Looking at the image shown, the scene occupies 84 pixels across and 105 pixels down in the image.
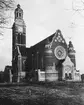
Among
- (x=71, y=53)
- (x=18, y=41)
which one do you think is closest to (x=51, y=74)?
(x=71, y=53)

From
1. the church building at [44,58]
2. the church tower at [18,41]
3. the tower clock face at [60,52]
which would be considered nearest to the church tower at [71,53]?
the church building at [44,58]

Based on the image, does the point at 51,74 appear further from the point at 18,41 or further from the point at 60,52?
the point at 18,41

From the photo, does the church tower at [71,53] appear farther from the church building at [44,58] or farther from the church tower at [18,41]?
the church tower at [18,41]

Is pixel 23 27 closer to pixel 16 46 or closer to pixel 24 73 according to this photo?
pixel 16 46

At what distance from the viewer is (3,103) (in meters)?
8.41

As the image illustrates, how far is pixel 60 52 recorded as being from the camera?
4944 cm

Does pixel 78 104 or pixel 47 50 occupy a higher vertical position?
pixel 47 50

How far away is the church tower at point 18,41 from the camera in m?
55.3

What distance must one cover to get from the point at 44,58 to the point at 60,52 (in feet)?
19.8

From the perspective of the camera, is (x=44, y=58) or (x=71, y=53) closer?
(x=44, y=58)

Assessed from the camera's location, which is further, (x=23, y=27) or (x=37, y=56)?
(x=23, y=27)

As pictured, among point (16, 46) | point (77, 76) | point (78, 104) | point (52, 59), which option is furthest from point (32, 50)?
point (78, 104)

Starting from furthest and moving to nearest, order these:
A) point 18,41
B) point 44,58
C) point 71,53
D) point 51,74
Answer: point 18,41 → point 71,53 → point 44,58 → point 51,74

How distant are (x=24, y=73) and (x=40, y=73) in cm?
1151
